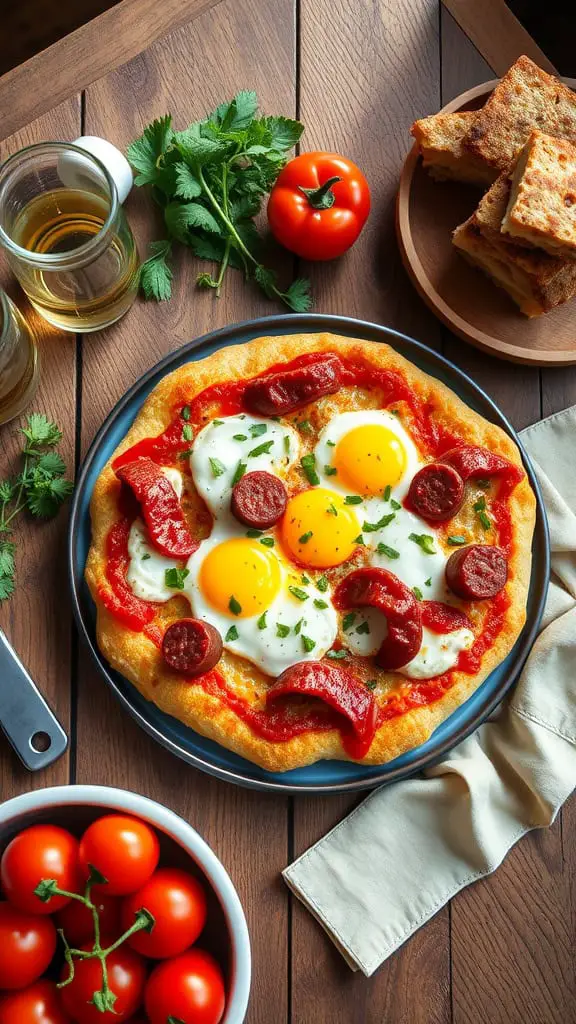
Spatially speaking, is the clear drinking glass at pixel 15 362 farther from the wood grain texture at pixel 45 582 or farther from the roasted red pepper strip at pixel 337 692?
the roasted red pepper strip at pixel 337 692

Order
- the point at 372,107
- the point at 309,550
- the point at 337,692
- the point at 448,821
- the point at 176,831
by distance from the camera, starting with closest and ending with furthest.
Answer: the point at 176,831, the point at 337,692, the point at 309,550, the point at 448,821, the point at 372,107

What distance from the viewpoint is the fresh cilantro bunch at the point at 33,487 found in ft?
12.6

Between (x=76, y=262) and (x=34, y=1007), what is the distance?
2.80 meters

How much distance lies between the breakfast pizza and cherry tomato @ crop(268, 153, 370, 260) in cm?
45

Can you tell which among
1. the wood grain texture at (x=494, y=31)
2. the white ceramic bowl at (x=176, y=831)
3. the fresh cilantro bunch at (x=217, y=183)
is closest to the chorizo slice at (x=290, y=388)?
the fresh cilantro bunch at (x=217, y=183)

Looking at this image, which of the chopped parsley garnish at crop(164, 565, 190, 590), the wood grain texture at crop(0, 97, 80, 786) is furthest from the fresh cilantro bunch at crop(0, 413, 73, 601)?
the chopped parsley garnish at crop(164, 565, 190, 590)

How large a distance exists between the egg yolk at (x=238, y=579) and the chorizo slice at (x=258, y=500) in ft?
A: 0.40

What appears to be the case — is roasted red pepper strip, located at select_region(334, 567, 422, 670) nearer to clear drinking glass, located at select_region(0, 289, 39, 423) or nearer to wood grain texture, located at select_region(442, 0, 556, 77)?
clear drinking glass, located at select_region(0, 289, 39, 423)

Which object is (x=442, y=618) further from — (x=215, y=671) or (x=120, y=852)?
(x=120, y=852)

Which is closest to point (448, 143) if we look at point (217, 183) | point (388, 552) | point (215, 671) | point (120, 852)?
point (217, 183)

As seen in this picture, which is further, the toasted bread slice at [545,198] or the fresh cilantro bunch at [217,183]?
the fresh cilantro bunch at [217,183]

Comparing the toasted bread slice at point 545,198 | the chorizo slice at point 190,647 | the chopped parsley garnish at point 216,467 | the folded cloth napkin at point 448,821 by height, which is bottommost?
the folded cloth napkin at point 448,821

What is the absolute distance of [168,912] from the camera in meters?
3.32

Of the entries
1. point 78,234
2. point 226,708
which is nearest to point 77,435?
point 78,234
